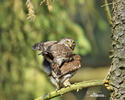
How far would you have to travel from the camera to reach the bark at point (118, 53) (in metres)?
1.17

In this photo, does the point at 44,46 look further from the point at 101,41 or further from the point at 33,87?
the point at 101,41

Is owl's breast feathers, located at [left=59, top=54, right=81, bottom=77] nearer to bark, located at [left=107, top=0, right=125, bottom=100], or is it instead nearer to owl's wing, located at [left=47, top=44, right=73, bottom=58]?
owl's wing, located at [left=47, top=44, right=73, bottom=58]

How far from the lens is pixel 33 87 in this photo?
8.57 feet

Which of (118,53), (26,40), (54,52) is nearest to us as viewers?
(118,53)

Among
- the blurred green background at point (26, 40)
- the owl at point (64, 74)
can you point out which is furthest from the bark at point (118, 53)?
the blurred green background at point (26, 40)

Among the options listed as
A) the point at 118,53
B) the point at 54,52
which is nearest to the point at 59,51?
the point at 54,52

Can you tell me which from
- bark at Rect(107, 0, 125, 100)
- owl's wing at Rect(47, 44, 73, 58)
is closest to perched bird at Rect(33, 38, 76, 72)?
owl's wing at Rect(47, 44, 73, 58)

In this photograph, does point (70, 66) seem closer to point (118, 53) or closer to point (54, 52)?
point (54, 52)

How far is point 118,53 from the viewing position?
1184 mm

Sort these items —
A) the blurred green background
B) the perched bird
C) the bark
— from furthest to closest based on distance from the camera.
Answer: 1. the blurred green background
2. the perched bird
3. the bark

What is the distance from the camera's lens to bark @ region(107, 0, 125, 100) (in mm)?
1173

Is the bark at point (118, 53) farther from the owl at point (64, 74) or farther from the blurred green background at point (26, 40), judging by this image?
the blurred green background at point (26, 40)

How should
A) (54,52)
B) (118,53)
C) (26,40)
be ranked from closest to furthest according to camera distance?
(118,53), (54,52), (26,40)

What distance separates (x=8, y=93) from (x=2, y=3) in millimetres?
699
